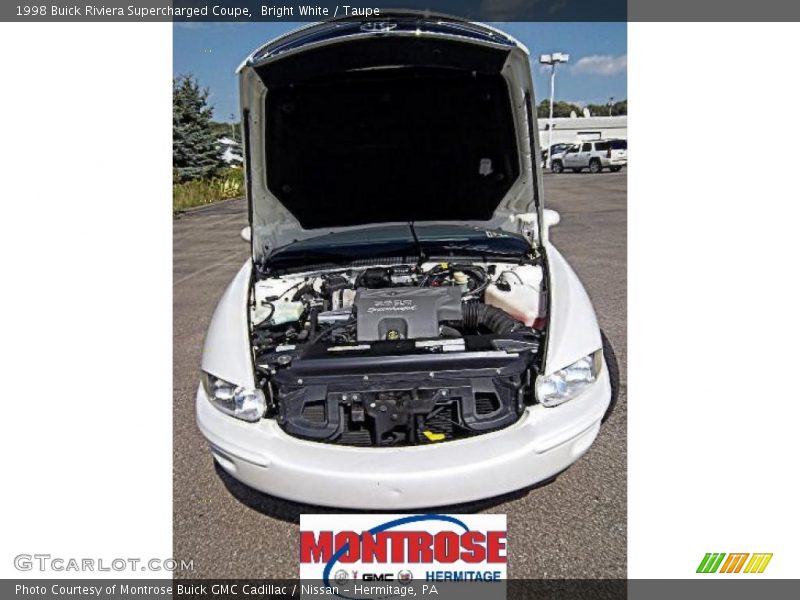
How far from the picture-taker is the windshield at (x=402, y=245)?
344 cm

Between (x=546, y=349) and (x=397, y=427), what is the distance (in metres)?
0.71

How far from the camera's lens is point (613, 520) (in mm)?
2613

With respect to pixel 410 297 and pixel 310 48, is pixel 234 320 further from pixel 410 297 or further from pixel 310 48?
pixel 310 48

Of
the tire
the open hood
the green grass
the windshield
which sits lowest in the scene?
the tire

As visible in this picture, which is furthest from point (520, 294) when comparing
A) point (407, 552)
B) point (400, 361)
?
point (407, 552)

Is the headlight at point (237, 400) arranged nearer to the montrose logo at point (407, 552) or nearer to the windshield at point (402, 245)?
the montrose logo at point (407, 552)

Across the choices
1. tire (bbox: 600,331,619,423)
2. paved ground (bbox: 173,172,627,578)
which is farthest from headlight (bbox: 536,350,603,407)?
tire (bbox: 600,331,619,423)

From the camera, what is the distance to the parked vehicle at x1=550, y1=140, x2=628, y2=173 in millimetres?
25750

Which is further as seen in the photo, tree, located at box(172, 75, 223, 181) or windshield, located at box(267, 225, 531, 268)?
tree, located at box(172, 75, 223, 181)

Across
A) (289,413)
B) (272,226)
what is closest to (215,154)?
(272,226)

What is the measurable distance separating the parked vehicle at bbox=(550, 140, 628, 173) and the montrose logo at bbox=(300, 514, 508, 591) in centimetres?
2572

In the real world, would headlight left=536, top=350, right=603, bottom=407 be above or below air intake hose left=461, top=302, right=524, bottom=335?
below
